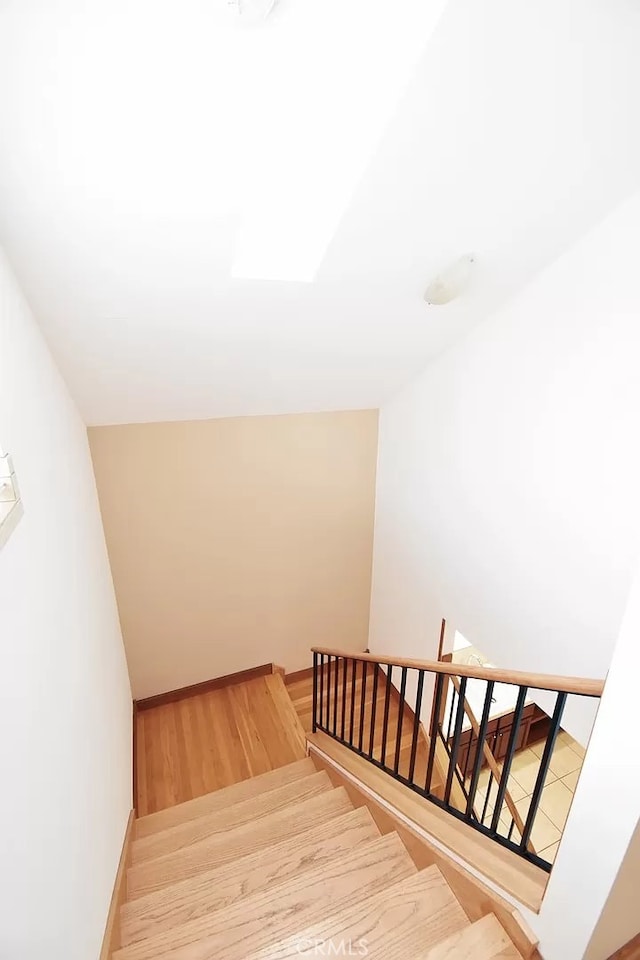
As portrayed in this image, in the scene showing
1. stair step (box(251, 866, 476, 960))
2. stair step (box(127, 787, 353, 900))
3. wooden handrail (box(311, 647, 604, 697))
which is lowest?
stair step (box(127, 787, 353, 900))

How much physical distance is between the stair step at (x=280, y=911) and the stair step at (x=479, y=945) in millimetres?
386

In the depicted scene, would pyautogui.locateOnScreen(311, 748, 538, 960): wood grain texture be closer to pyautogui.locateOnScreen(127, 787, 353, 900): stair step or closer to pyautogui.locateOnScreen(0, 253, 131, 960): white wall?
pyautogui.locateOnScreen(127, 787, 353, 900): stair step

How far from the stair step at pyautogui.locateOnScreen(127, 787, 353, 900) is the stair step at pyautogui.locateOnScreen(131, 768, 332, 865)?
0.13 metres

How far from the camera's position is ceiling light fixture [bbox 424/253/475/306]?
1938 millimetres

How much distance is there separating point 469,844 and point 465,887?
4.5 inches

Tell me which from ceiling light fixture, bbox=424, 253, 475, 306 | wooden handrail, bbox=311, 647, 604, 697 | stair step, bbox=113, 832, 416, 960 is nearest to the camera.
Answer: wooden handrail, bbox=311, 647, 604, 697

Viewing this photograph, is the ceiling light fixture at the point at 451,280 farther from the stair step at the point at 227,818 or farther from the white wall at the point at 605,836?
the stair step at the point at 227,818

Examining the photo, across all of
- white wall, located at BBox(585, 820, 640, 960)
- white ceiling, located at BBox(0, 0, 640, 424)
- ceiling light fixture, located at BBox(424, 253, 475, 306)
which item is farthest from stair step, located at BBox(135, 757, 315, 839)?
ceiling light fixture, located at BBox(424, 253, 475, 306)

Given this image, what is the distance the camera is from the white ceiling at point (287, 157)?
1.04m

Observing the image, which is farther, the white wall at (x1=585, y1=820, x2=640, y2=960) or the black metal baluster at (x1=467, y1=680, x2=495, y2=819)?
the black metal baluster at (x1=467, y1=680, x2=495, y2=819)

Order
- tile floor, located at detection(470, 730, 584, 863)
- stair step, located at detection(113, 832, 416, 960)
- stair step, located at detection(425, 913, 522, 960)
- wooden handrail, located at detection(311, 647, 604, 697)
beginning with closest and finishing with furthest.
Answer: wooden handrail, located at detection(311, 647, 604, 697) → stair step, located at detection(425, 913, 522, 960) → stair step, located at detection(113, 832, 416, 960) → tile floor, located at detection(470, 730, 584, 863)

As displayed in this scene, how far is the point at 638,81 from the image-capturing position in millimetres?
1309

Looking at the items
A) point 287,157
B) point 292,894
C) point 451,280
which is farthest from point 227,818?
point 287,157

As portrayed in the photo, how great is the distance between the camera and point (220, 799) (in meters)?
2.85
